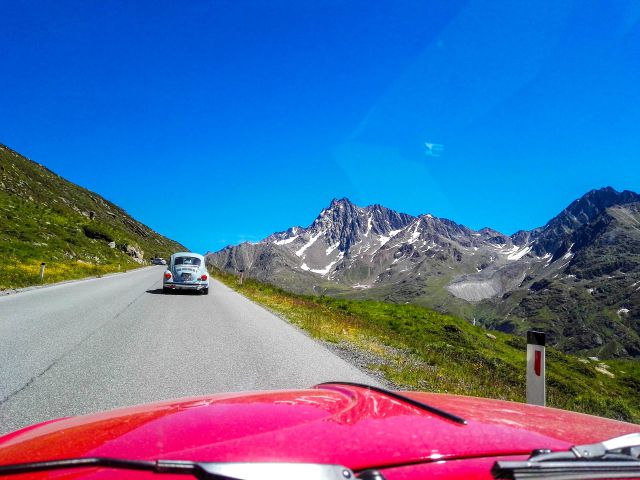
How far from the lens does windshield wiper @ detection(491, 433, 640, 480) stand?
5.08ft

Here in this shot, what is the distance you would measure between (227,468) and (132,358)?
7554mm

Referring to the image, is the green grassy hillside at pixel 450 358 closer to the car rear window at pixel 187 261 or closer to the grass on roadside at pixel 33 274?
the car rear window at pixel 187 261

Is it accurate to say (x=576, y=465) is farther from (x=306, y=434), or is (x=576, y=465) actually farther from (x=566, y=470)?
(x=306, y=434)

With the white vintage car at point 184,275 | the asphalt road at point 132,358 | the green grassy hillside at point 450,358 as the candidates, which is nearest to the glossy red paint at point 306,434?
the asphalt road at point 132,358

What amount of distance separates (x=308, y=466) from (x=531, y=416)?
66.1 inches

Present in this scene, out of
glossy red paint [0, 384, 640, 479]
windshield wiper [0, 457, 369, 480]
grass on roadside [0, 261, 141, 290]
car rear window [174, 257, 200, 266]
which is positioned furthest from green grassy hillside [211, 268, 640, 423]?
grass on roadside [0, 261, 141, 290]

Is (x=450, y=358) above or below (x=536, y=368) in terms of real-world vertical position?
below

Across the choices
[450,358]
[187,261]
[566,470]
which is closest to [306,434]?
[566,470]

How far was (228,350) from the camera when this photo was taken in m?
9.57

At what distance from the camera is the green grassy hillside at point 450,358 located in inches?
359

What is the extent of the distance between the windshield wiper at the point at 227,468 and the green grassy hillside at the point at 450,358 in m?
6.71

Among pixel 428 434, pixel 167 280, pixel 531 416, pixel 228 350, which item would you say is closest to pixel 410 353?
pixel 228 350

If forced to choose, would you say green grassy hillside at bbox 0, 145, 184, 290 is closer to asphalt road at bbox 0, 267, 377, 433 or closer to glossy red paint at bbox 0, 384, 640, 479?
asphalt road at bbox 0, 267, 377, 433

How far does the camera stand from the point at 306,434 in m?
1.81
